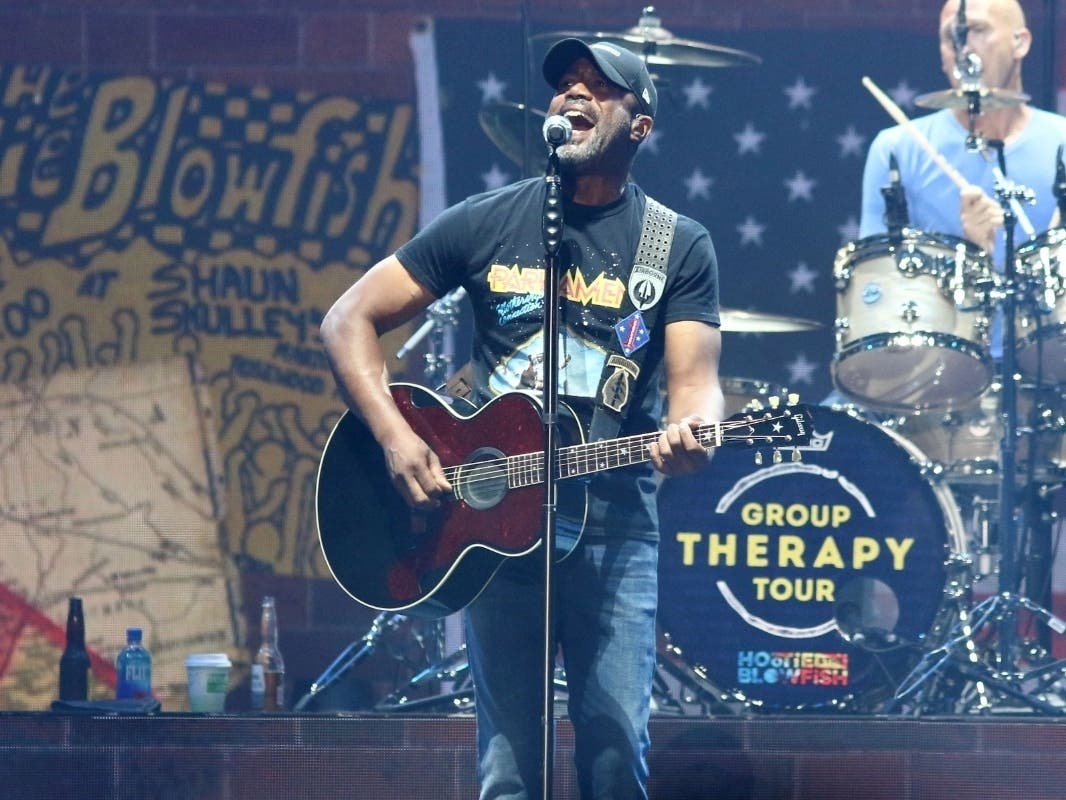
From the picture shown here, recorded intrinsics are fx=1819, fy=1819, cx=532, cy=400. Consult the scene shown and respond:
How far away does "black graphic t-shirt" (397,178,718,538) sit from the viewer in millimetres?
4012

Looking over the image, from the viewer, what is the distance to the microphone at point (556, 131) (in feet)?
12.3

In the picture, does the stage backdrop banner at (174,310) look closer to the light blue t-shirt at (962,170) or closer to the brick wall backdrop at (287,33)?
the brick wall backdrop at (287,33)

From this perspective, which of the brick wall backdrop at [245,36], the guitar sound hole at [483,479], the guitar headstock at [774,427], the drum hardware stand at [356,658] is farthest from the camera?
the brick wall backdrop at [245,36]

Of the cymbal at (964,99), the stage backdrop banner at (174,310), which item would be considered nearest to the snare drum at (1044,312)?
the cymbal at (964,99)

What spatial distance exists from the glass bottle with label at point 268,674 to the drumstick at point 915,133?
294 cm

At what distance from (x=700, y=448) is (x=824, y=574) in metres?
2.40

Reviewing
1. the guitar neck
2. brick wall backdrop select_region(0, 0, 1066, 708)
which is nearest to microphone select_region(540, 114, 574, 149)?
the guitar neck

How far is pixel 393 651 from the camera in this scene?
640 cm

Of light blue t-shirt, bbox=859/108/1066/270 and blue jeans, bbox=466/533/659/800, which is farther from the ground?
light blue t-shirt, bbox=859/108/1066/270

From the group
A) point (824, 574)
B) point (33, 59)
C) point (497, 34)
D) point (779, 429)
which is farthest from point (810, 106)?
point (779, 429)

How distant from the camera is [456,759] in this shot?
5.37 metres

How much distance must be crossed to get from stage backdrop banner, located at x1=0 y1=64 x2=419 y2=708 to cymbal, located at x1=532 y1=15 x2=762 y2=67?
1.20m

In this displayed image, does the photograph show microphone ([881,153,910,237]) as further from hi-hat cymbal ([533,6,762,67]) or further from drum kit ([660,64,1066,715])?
hi-hat cymbal ([533,6,762,67])

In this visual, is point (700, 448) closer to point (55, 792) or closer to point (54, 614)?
point (55, 792)
